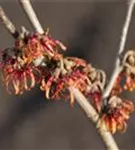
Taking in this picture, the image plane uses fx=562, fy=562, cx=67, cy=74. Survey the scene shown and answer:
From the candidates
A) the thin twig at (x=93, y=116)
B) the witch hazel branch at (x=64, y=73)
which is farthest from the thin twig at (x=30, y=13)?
the thin twig at (x=93, y=116)

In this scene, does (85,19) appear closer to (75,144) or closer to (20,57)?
(75,144)

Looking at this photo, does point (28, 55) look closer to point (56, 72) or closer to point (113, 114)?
point (56, 72)

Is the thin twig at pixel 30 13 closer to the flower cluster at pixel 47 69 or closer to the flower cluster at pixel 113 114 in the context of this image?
the flower cluster at pixel 47 69

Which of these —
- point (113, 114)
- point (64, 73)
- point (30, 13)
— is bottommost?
point (113, 114)

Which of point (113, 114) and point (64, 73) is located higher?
point (64, 73)

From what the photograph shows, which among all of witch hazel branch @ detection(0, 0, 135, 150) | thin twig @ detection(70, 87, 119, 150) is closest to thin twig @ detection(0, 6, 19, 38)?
witch hazel branch @ detection(0, 0, 135, 150)

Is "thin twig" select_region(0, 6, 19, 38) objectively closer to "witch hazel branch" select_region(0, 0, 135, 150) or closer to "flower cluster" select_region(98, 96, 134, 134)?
"witch hazel branch" select_region(0, 0, 135, 150)

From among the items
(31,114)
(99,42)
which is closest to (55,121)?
(31,114)

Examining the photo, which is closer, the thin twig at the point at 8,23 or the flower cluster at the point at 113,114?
the thin twig at the point at 8,23

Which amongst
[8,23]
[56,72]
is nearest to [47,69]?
[56,72]
